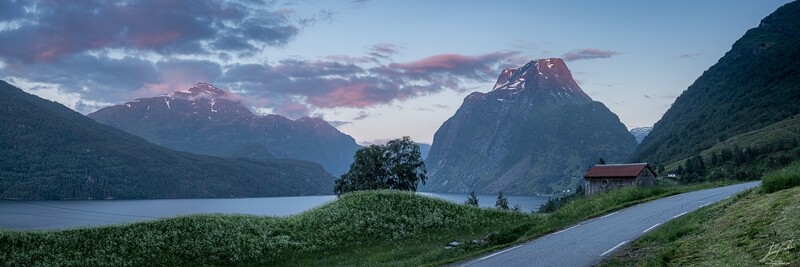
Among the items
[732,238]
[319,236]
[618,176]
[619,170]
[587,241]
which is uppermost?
[619,170]

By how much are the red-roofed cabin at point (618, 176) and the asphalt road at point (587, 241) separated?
167ft

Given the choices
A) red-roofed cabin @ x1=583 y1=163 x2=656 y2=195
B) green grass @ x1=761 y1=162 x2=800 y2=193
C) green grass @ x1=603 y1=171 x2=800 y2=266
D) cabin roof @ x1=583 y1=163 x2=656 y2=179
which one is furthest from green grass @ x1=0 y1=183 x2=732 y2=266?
cabin roof @ x1=583 y1=163 x2=656 y2=179

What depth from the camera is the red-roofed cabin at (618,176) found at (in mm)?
78812

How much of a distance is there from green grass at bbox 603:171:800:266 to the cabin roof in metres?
60.5

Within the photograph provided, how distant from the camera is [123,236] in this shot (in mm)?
35219

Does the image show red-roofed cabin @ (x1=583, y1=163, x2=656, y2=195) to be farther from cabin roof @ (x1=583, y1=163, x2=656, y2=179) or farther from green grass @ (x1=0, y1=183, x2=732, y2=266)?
green grass @ (x1=0, y1=183, x2=732, y2=266)

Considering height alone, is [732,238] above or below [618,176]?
below

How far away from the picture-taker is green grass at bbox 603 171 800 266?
1210 cm

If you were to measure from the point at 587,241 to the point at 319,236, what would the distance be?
2184 cm

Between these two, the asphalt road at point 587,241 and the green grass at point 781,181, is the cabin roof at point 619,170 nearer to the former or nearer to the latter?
the asphalt road at point 587,241

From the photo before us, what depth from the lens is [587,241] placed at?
22219 mm

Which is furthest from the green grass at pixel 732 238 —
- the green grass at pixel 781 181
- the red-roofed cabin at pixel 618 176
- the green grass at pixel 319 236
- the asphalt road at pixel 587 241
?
the red-roofed cabin at pixel 618 176

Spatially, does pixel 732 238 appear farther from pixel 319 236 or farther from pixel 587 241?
pixel 319 236

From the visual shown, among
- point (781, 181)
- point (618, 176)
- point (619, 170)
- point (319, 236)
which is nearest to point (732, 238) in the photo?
point (781, 181)
